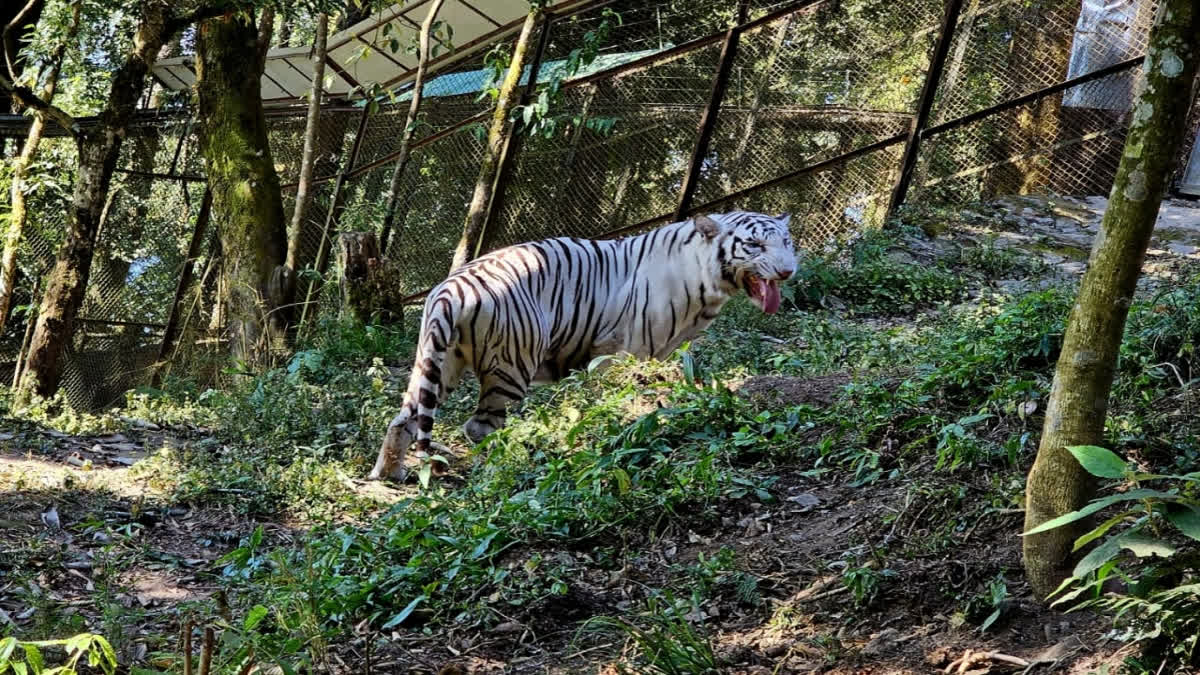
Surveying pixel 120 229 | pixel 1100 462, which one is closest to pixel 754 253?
pixel 1100 462

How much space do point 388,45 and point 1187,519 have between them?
10333 mm

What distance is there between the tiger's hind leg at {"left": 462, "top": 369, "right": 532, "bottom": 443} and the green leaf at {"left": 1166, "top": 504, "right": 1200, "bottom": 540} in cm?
451

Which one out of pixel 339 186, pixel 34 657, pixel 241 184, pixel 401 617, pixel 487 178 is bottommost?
pixel 401 617

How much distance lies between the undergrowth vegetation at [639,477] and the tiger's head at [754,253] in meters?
0.44

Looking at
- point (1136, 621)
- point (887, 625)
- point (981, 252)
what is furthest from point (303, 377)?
point (1136, 621)

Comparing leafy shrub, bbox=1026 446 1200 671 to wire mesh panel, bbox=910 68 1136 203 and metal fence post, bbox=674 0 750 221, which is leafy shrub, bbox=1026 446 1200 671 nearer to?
metal fence post, bbox=674 0 750 221

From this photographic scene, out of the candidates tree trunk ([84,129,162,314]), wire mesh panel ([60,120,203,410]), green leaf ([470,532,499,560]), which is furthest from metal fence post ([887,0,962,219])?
tree trunk ([84,129,162,314])

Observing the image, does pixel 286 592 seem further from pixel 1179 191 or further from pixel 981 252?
pixel 1179 191

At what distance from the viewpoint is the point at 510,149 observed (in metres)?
10.3

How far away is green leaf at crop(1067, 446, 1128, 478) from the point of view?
258 cm

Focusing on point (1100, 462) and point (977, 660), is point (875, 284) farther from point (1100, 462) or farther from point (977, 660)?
point (1100, 462)

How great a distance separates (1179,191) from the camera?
10.9m

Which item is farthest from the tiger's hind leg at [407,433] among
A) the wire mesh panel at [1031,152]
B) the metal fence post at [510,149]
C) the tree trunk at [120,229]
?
the tree trunk at [120,229]

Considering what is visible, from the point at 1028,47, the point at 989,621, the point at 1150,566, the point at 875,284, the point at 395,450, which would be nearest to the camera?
the point at 1150,566
